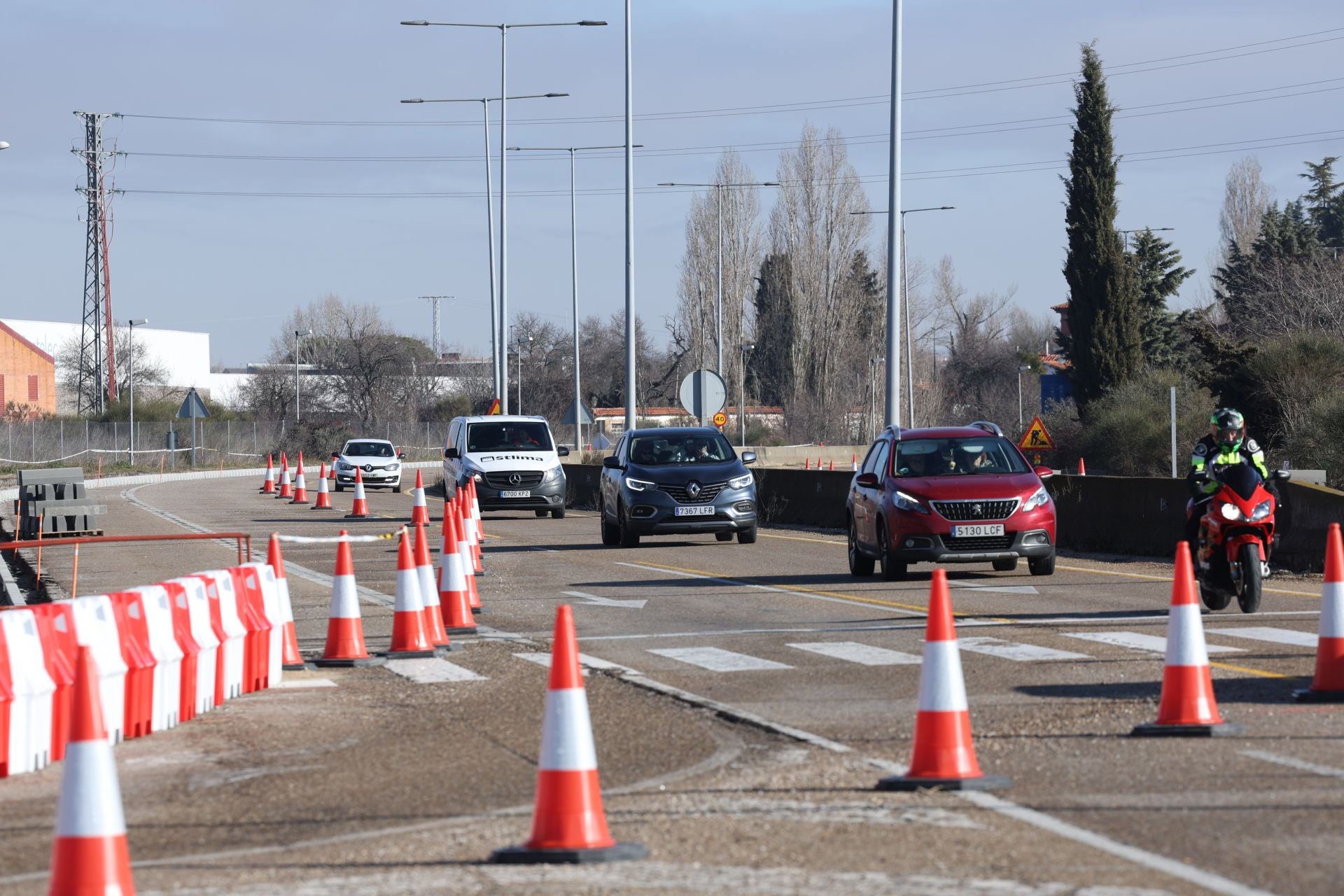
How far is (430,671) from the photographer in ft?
39.4

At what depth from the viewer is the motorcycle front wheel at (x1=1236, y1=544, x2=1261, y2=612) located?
559 inches

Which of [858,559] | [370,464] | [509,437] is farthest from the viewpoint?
[370,464]

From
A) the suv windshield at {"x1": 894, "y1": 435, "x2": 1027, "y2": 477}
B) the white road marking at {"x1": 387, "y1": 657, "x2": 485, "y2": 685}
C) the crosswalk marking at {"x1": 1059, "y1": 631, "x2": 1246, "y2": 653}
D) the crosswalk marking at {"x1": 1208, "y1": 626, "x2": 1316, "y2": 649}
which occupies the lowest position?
the white road marking at {"x1": 387, "y1": 657, "x2": 485, "y2": 685}

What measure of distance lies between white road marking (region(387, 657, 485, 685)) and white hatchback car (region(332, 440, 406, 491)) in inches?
1537

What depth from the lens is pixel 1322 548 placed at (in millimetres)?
18906

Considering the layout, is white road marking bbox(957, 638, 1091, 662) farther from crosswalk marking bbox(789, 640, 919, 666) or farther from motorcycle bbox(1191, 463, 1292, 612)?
motorcycle bbox(1191, 463, 1292, 612)

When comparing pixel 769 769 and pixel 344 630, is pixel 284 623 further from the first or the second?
pixel 769 769

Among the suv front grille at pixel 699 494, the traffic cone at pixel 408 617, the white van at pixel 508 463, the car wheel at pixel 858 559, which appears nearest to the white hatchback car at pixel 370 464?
the white van at pixel 508 463

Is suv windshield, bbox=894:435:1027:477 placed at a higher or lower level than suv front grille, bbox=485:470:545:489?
higher

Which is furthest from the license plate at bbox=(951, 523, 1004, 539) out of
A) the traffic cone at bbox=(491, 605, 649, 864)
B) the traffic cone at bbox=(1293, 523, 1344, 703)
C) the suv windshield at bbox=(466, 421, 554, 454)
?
the suv windshield at bbox=(466, 421, 554, 454)

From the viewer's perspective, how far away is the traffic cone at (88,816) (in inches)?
205

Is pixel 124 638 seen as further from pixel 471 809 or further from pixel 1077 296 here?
pixel 1077 296

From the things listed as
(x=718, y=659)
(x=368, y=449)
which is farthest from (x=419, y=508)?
(x=368, y=449)

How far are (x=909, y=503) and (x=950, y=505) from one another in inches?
15.7
